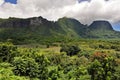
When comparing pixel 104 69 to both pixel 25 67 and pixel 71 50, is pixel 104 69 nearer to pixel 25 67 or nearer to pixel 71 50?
pixel 25 67

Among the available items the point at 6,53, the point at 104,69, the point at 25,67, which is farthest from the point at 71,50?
the point at 104,69

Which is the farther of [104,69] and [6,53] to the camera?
[6,53]

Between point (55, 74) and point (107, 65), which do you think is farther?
point (55, 74)

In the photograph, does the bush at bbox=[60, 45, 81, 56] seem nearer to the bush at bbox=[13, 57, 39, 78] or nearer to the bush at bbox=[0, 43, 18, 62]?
the bush at bbox=[0, 43, 18, 62]

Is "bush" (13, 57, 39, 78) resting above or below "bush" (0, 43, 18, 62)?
below

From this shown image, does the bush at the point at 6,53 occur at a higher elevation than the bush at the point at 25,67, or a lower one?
higher

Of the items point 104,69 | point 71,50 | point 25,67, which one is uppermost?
point 104,69

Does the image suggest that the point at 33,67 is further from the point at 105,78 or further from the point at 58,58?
the point at 58,58

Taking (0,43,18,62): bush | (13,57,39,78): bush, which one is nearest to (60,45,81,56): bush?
(0,43,18,62): bush

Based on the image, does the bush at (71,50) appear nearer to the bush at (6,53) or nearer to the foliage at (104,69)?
the bush at (6,53)

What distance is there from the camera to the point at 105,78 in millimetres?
70125

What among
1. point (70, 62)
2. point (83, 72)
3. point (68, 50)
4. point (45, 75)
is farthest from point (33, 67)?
point (68, 50)

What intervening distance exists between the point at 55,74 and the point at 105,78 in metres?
18.7

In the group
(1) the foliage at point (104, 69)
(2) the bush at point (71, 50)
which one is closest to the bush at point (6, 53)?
(1) the foliage at point (104, 69)
